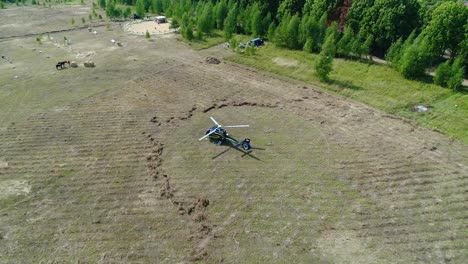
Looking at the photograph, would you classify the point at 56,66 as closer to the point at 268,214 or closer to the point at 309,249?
the point at 268,214

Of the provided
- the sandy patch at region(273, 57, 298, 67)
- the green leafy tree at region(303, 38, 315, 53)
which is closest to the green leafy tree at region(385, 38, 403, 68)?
the green leafy tree at region(303, 38, 315, 53)

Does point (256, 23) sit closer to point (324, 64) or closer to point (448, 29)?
point (324, 64)

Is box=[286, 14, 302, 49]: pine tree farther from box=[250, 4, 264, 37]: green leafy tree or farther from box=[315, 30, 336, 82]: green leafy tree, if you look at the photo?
box=[315, 30, 336, 82]: green leafy tree

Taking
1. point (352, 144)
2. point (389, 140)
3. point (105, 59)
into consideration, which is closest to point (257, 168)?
point (352, 144)

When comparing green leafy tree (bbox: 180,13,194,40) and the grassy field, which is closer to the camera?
the grassy field

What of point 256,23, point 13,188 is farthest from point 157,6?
point 13,188

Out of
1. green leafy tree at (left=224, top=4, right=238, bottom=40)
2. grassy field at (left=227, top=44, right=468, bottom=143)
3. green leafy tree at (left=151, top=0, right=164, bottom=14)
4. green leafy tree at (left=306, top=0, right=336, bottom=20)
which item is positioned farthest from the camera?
green leafy tree at (left=151, top=0, right=164, bottom=14)
